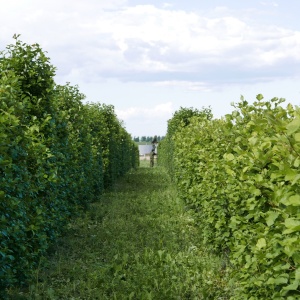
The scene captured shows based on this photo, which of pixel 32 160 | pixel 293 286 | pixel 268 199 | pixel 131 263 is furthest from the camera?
pixel 131 263

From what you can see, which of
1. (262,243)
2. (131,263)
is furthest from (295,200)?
(131,263)

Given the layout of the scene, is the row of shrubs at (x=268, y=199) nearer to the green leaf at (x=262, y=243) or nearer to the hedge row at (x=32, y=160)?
the green leaf at (x=262, y=243)

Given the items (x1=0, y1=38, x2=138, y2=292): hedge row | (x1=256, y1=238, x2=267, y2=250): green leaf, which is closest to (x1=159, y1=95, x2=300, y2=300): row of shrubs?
(x1=256, y1=238, x2=267, y2=250): green leaf

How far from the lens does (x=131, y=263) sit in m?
8.43

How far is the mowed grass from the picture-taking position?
7004 mm

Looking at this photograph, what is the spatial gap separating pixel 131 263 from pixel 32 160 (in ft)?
8.44

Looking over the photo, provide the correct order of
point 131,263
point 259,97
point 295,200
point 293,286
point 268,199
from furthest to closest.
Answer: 1. point 131,263
2. point 259,97
3. point 268,199
4. point 293,286
5. point 295,200

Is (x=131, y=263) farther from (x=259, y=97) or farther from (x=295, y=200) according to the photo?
(x=295, y=200)

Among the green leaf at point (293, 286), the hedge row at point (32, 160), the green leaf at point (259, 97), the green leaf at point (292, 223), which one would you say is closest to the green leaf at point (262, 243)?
the green leaf at point (293, 286)

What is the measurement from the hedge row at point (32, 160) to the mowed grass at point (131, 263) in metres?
0.46

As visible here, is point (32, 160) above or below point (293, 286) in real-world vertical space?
above

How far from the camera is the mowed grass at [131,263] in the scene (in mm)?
7004

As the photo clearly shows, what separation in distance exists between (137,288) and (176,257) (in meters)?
1.44

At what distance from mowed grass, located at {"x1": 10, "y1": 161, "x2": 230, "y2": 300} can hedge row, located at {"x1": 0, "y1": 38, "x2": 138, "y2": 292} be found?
463 millimetres
